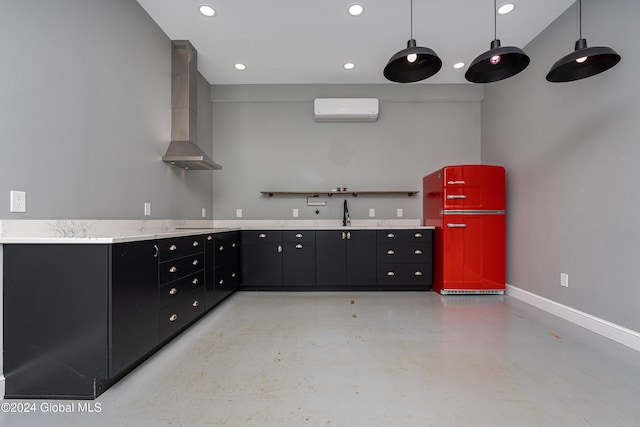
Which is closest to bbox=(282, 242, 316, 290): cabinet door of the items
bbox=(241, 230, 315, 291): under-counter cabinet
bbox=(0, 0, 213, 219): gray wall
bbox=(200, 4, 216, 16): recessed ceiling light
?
bbox=(241, 230, 315, 291): under-counter cabinet

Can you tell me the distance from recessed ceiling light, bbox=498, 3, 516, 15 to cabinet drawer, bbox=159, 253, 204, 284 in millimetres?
3701

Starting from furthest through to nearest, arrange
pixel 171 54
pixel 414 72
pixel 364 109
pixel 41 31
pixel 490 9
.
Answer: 1. pixel 364 109
2. pixel 171 54
3. pixel 490 9
4. pixel 414 72
5. pixel 41 31

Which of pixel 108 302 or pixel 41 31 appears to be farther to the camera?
pixel 41 31

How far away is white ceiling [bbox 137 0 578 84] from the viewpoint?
2.66m

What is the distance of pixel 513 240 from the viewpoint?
11.5 ft

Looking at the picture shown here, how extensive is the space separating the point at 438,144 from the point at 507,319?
2.60 meters

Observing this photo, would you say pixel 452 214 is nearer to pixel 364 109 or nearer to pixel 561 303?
pixel 561 303

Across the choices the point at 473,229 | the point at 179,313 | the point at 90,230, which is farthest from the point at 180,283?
the point at 473,229

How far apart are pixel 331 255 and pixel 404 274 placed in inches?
39.4

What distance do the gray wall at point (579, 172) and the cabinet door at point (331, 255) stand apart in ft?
7.01

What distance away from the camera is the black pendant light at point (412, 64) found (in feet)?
6.75

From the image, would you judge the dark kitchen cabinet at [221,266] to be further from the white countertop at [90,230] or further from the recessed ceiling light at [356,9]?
the recessed ceiling light at [356,9]

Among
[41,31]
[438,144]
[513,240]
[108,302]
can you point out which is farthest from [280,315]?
[438,144]

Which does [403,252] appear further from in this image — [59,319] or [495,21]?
[59,319]
